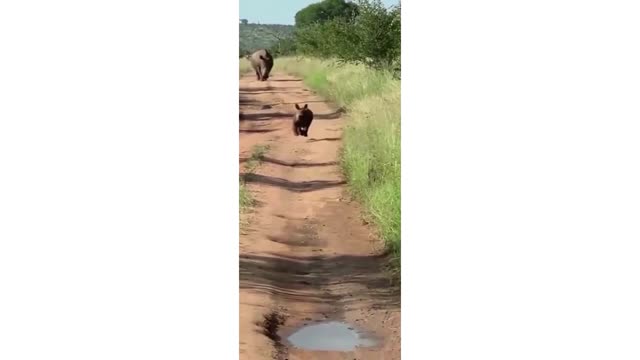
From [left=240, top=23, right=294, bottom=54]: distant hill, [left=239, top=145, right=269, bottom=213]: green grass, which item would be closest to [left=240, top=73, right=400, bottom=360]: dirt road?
[left=239, top=145, right=269, bottom=213]: green grass

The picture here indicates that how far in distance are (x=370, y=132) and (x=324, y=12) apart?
1.96ft

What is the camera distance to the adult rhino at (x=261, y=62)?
4.13 m

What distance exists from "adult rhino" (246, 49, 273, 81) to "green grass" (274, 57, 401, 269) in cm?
5

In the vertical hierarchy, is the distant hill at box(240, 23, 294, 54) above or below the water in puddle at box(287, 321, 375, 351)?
above

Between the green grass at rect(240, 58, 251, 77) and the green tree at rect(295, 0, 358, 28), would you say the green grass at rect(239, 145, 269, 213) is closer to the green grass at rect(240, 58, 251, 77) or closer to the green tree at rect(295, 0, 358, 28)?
the green grass at rect(240, 58, 251, 77)

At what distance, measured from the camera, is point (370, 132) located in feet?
13.6

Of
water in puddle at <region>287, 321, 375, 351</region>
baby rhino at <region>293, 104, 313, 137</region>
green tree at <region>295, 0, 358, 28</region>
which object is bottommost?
water in puddle at <region>287, 321, 375, 351</region>

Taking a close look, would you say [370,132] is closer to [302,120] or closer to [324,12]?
[302,120]

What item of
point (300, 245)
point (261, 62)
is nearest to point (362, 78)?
point (261, 62)

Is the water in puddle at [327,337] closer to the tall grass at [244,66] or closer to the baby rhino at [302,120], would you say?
the baby rhino at [302,120]

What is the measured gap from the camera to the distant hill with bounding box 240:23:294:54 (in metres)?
4.09
